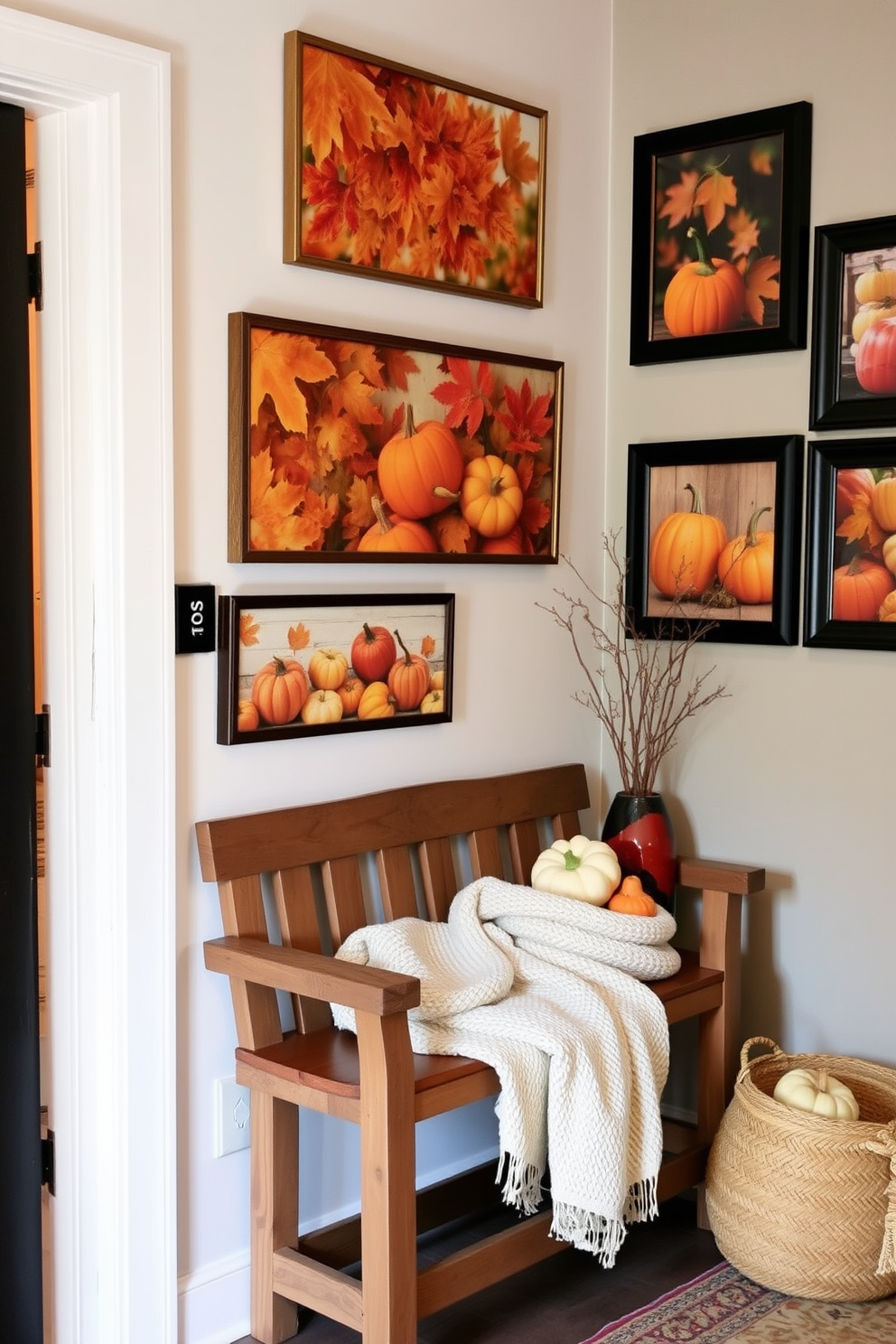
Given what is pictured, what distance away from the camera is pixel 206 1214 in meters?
2.48

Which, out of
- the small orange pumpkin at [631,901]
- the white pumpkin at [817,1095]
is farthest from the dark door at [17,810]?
the white pumpkin at [817,1095]

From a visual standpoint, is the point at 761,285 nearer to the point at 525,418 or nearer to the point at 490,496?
the point at 525,418

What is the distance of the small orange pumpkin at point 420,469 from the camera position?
8.83ft

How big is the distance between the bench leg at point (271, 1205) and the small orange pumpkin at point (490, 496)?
1210mm

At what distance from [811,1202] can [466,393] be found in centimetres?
166

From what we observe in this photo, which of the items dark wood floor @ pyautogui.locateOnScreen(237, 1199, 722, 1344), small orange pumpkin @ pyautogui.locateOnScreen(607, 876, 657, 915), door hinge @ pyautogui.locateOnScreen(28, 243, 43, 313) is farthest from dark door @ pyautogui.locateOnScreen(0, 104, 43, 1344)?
small orange pumpkin @ pyautogui.locateOnScreen(607, 876, 657, 915)

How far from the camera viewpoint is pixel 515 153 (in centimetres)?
291

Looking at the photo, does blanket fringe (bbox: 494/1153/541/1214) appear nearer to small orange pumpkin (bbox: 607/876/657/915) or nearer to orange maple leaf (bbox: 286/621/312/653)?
small orange pumpkin (bbox: 607/876/657/915)

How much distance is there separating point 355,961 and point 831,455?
1.40 meters

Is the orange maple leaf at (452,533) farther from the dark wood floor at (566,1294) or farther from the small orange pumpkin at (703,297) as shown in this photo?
the dark wood floor at (566,1294)

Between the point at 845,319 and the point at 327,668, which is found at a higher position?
the point at 845,319

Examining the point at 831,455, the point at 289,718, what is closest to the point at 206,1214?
the point at 289,718

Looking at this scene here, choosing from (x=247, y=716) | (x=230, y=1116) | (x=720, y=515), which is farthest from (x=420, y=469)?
(x=230, y=1116)

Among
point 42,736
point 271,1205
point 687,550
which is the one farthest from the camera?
point 687,550
